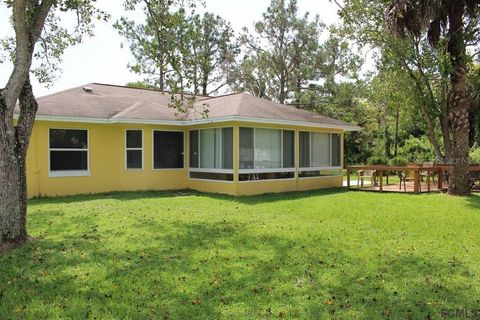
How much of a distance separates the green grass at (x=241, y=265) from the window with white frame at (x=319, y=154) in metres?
6.14

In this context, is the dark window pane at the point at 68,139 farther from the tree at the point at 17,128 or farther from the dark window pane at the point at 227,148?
the tree at the point at 17,128

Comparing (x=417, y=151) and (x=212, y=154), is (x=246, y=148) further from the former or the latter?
(x=417, y=151)

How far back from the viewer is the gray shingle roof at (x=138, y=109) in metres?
14.2

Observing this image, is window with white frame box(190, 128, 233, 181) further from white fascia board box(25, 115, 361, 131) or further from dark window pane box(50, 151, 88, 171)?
dark window pane box(50, 151, 88, 171)

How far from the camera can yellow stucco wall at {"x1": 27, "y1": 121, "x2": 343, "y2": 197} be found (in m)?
13.7

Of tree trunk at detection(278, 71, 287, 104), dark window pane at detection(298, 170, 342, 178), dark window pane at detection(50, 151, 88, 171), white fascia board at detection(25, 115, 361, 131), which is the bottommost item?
dark window pane at detection(298, 170, 342, 178)

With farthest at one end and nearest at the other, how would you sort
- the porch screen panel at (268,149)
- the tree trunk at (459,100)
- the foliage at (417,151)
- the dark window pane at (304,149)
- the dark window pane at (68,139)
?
the foliage at (417,151)
the dark window pane at (304,149)
the porch screen panel at (268,149)
the tree trunk at (459,100)
the dark window pane at (68,139)

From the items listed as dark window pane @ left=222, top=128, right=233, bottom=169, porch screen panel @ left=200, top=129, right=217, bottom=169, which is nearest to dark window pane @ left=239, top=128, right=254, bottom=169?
dark window pane @ left=222, top=128, right=233, bottom=169

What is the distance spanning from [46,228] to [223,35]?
30.6 meters

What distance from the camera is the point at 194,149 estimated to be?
16.3m

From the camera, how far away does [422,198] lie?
45.3 feet

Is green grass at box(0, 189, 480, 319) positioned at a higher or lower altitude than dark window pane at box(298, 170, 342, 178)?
lower

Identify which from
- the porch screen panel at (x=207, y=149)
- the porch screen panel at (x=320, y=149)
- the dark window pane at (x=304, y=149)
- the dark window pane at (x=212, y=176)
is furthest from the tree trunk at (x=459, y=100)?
the porch screen panel at (x=207, y=149)

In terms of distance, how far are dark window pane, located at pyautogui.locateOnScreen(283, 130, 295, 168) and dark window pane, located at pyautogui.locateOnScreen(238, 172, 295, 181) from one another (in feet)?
1.15
